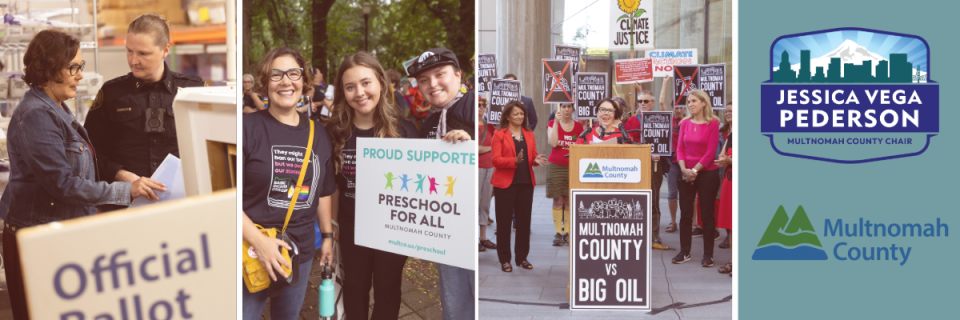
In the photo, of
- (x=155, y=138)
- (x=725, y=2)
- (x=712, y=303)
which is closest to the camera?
(x=155, y=138)

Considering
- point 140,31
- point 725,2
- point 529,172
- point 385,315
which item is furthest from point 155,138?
point 725,2

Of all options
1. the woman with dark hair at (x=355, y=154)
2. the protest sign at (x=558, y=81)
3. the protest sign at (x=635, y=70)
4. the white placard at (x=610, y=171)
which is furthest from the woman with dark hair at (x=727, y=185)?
the woman with dark hair at (x=355, y=154)

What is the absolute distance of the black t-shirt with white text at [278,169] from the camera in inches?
101

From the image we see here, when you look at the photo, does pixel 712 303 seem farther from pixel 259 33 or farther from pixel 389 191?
pixel 259 33

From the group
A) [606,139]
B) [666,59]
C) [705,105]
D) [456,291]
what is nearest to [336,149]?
[456,291]

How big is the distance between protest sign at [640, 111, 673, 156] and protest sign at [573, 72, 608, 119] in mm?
651

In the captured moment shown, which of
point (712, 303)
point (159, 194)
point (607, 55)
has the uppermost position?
point (607, 55)

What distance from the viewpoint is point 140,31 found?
9.37 ft

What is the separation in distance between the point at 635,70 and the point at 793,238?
15.2 ft

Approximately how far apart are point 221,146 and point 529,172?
3.32 meters

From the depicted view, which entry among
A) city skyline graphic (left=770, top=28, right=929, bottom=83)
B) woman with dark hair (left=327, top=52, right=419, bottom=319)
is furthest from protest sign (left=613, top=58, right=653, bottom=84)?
woman with dark hair (left=327, top=52, right=419, bottom=319)

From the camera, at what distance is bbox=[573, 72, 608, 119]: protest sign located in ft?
22.0

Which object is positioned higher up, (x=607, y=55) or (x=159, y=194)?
(x=607, y=55)

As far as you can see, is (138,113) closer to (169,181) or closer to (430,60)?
(169,181)
